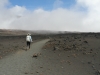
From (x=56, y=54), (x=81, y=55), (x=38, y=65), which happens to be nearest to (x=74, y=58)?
(x=81, y=55)

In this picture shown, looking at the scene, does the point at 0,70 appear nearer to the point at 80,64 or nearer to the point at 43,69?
the point at 43,69

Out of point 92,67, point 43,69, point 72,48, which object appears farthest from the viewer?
point 72,48

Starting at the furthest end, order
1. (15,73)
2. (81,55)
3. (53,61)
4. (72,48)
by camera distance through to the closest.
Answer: (72,48) < (81,55) < (53,61) < (15,73)

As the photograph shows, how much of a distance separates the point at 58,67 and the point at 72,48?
643 cm

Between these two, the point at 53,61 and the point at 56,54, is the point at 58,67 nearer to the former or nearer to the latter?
the point at 53,61

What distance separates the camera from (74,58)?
16688mm

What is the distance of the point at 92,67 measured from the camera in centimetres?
1423

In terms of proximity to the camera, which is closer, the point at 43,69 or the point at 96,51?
the point at 43,69

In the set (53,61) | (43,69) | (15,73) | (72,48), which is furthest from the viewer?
(72,48)

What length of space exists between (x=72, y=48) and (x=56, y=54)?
248 cm

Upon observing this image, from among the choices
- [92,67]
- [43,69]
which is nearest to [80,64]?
[92,67]

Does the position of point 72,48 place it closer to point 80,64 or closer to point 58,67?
point 80,64

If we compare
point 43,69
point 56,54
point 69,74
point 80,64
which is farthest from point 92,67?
point 56,54

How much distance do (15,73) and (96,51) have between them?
9.37 meters
